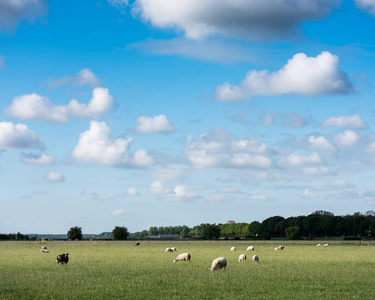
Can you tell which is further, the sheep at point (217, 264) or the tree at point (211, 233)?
the tree at point (211, 233)

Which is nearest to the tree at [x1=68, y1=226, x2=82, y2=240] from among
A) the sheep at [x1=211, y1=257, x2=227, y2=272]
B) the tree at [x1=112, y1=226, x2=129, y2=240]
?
the tree at [x1=112, y1=226, x2=129, y2=240]

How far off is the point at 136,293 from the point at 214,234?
158 metres

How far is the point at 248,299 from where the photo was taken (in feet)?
66.5

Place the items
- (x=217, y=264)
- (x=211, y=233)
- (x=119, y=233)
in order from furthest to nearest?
(x=119, y=233)
(x=211, y=233)
(x=217, y=264)

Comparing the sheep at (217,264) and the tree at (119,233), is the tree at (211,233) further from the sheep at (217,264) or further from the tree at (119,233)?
the sheep at (217,264)

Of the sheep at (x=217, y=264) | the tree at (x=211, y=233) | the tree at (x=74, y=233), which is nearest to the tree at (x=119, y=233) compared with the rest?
the tree at (x=74, y=233)

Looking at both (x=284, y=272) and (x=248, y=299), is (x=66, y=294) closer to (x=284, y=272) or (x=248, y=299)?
(x=248, y=299)

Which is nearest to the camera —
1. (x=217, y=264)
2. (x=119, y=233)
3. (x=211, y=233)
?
(x=217, y=264)

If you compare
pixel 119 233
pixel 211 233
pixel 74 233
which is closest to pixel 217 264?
pixel 211 233

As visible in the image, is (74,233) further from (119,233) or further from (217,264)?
(217,264)

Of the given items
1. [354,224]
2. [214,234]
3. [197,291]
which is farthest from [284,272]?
[354,224]

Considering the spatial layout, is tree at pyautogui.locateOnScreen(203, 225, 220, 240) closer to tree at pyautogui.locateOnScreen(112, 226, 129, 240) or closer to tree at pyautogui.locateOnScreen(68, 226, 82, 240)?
tree at pyautogui.locateOnScreen(112, 226, 129, 240)

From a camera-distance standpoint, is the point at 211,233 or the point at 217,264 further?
the point at 211,233

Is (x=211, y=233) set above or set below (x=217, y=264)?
below
